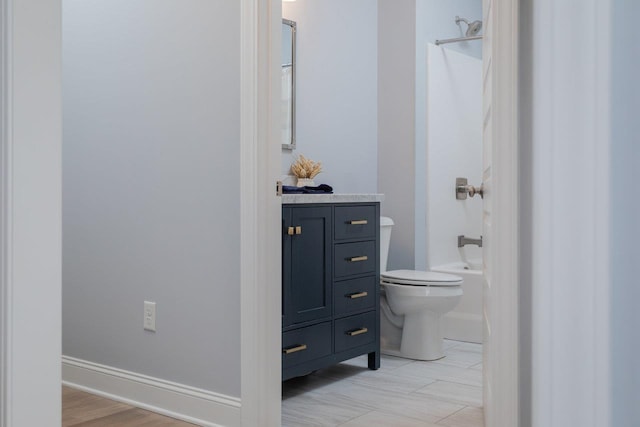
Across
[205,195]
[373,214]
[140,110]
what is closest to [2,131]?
[205,195]

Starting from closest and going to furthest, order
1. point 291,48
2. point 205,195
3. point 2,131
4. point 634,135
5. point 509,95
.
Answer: point 634,135 → point 2,131 → point 509,95 → point 205,195 → point 291,48

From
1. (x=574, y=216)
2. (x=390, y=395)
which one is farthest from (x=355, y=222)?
(x=574, y=216)

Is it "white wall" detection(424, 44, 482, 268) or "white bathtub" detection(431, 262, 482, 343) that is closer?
"white bathtub" detection(431, 262, 482, 343)

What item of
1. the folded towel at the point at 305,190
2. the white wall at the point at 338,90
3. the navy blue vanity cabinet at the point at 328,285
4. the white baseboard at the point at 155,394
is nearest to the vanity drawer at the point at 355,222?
the navy blue vanity cabinet at the point at 328,285

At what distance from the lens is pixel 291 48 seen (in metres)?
3.61

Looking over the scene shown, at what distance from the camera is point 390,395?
9.42 feet

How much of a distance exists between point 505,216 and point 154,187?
1.50 m

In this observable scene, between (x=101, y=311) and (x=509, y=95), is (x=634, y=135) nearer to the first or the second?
(x=509, y=95)

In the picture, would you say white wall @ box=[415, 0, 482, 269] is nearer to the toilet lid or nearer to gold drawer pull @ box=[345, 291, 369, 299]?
the toilet lid

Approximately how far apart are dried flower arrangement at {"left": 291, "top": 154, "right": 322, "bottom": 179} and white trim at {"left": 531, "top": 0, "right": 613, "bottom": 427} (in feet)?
10.5

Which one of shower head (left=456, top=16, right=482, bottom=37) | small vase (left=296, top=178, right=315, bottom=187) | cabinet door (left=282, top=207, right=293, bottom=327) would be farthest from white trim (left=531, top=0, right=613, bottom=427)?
shower head (left=456, top=16, right=482, bottom=37)

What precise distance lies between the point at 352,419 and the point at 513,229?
125cm

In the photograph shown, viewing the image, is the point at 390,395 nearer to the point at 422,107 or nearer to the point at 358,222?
the point at 358,222

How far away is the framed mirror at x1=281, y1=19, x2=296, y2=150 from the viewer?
3.55 metres
